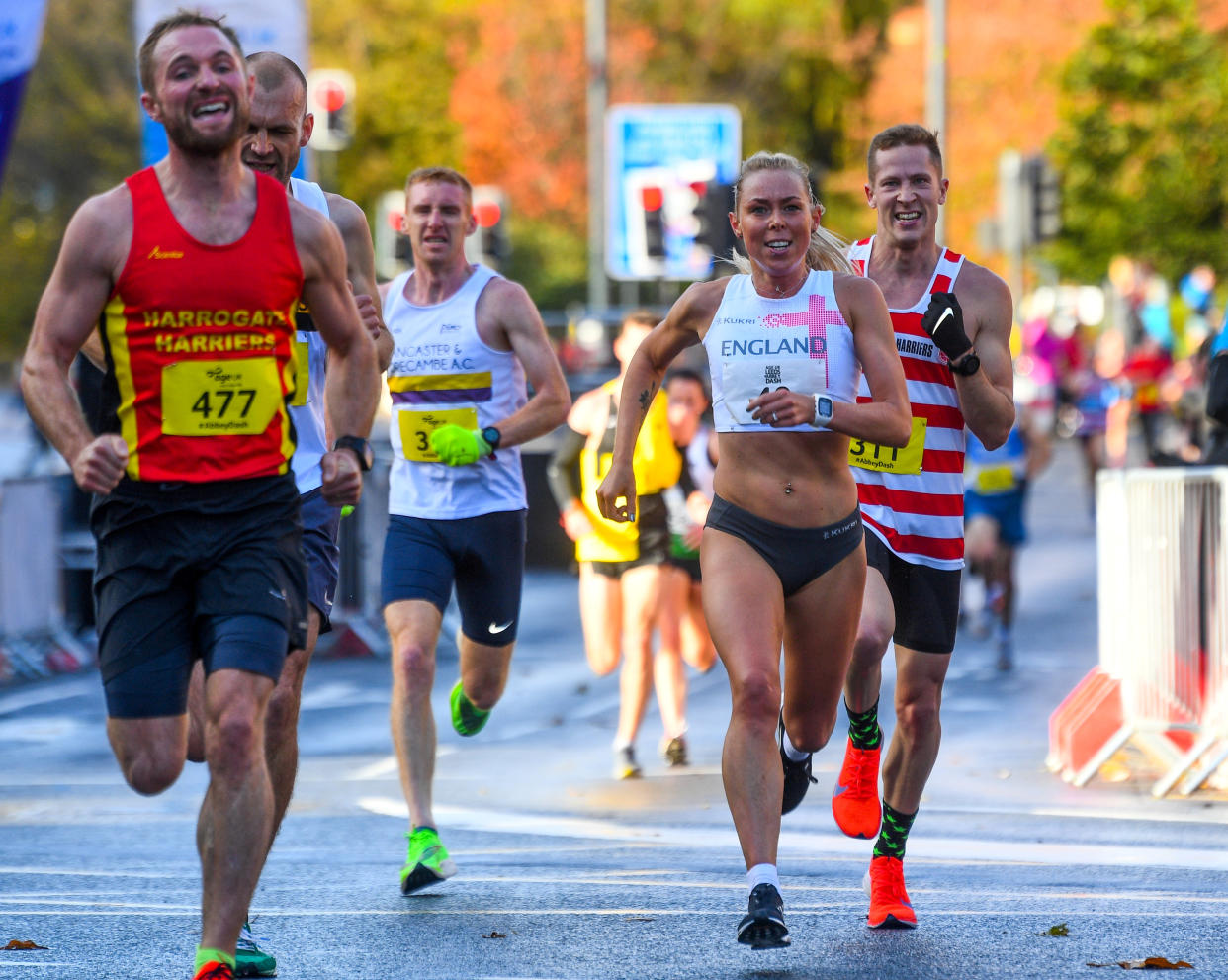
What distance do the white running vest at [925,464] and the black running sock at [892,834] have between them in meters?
0.75

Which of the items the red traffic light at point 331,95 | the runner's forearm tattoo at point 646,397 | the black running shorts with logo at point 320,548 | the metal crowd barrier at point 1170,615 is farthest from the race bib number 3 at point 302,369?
the red traffic light at point 331,95

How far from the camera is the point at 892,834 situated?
255 inches

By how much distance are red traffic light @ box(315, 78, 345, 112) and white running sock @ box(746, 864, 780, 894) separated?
73.8 ft

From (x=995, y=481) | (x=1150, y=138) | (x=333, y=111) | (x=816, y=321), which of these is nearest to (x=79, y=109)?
(x=333, y=111)

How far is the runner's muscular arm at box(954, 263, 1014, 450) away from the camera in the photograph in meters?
6.39

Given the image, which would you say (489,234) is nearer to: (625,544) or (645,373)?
(625,544)

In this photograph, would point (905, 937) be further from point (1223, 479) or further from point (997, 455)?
point (997, 455)

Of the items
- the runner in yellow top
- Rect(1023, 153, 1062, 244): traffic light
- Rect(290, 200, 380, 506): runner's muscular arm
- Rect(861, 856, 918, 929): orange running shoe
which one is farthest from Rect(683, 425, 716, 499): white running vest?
Rect(1023, 153, 1062, 244): traffic light

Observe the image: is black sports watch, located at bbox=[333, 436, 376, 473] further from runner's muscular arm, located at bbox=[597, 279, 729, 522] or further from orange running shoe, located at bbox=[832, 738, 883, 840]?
orange running shoe, located at bbox=[832, 738, 883, 840]

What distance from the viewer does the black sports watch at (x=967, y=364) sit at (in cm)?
627

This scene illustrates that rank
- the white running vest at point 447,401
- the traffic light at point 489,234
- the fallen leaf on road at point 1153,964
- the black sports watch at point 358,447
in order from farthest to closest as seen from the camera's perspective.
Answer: the traffic light at point 489,234 → the white running vest at point 447,401 → the fallen leaf on road at point 1153,964 → the black sports watch at point 358,447

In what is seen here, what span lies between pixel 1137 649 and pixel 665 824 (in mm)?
2416

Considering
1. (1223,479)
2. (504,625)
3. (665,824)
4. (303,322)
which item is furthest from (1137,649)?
(303,322)

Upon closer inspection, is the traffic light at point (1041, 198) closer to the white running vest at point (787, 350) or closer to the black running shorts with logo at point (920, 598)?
the black running shorts with logo at point (920, 598)
